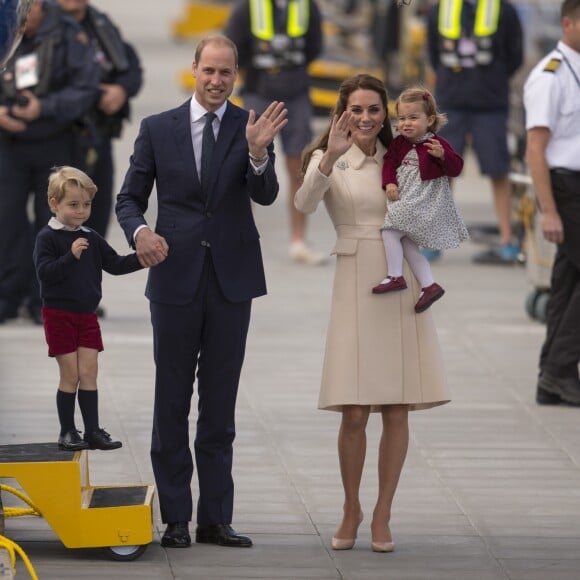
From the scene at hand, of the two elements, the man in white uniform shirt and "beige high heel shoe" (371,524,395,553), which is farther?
the man in white uniform shirt

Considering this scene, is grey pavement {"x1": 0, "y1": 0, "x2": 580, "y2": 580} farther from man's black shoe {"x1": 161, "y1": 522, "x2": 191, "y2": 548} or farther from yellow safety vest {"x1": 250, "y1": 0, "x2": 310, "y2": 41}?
yellow safety vest {"x1": 250, "y1": 0, "x2": 310, "y2": 41}

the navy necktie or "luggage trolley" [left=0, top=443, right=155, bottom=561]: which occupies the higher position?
the navy necktie

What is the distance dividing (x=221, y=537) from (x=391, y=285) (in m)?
1.15

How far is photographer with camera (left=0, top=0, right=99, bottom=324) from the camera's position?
10266 mm

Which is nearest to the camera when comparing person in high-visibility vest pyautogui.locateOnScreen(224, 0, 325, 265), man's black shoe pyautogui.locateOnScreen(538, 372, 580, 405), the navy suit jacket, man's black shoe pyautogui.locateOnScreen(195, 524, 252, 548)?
the navy suit jacket

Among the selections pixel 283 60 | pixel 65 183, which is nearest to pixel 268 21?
pixel 283 60

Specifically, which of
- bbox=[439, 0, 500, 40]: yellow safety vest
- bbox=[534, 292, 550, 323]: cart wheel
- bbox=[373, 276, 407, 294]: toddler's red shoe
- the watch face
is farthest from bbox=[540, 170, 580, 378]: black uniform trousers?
bbox=[439, 0, 500, 40]: yellow safety vest

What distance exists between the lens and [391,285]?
6.29 meters

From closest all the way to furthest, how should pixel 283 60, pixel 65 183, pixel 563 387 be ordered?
pixel 65 183 < pixel 563 387 < pixel 283 60

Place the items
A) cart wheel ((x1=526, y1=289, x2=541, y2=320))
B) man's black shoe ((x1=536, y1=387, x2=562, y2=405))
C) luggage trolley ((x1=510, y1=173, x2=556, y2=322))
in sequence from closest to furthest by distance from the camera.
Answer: man's black shoe ((x1=536, y1=387, x2=562, y2=405))
luggage trolley ((x1=510, y1=173, x2=556, y2=322))
cart wheel ((x1=526, y1=289, x2=541, y2=320))

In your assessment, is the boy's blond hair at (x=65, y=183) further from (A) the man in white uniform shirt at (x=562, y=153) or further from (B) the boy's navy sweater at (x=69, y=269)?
(A) the man in white uniform shirt at (x=562, y=153)

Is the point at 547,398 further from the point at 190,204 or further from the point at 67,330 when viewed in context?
the point at 67,330

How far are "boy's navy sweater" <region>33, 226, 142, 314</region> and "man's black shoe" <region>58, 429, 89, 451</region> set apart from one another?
0.46m

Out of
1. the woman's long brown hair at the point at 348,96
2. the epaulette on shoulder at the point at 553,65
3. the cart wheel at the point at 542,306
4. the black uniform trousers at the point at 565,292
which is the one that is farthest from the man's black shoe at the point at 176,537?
the cart wheel at the point at 542,306
